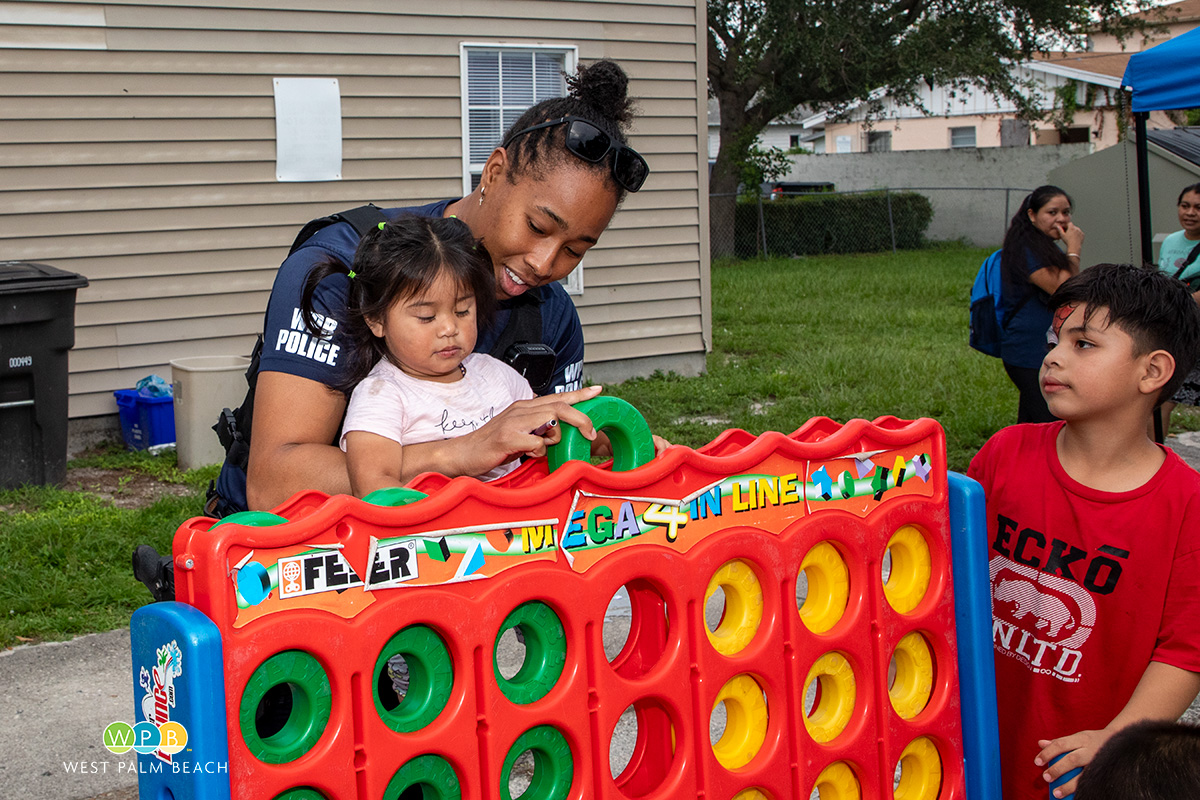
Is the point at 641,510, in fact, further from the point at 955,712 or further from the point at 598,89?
the point at 598,89

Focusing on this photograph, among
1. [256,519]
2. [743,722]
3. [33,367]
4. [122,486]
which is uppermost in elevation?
[33,367]

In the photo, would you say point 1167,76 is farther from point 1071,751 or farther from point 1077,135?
point 1077,135

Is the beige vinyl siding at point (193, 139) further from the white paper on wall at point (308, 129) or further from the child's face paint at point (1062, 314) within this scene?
the child's face paint at point (1062, 314)

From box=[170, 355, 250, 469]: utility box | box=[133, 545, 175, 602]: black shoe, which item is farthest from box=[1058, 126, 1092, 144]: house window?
box=[133, 545, 175, 602]: black shoe

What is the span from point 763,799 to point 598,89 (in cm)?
151

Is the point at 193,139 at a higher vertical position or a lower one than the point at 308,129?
lower

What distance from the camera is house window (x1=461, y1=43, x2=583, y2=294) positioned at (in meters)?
8.77

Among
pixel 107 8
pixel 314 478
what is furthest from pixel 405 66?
pixel 314 478

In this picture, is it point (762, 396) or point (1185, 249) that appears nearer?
point (1185, 249)

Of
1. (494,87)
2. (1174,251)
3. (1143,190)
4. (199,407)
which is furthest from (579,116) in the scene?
(494,87)

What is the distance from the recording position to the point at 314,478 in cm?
200

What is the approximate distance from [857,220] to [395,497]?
24393 mm

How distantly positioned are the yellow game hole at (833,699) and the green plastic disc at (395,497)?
86cm

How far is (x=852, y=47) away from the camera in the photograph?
23.1 m
